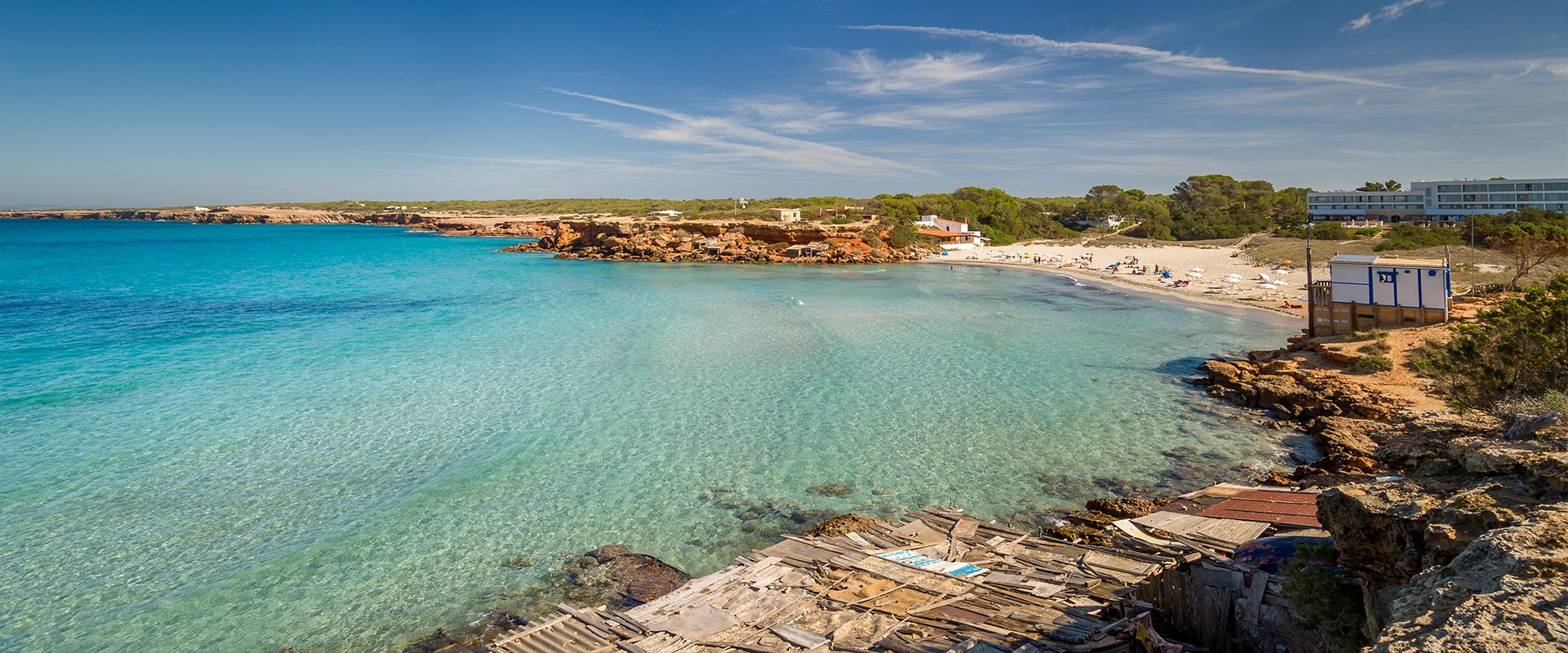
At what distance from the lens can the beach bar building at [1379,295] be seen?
20.2 metres

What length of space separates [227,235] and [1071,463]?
142 meters

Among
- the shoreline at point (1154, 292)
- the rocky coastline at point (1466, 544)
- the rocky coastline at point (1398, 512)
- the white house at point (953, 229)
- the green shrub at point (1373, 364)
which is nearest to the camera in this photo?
the rocky coastline at point (1466, 544)

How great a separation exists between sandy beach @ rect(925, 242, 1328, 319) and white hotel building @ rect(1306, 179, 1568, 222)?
93.8 feet

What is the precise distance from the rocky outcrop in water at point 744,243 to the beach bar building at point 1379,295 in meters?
42.4

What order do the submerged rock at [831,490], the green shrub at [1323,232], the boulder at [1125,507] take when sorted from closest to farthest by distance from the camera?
1. the boulder at [1125,507]
2. the submerged rock at [831,490]
3. the green shrub at [1323,232]

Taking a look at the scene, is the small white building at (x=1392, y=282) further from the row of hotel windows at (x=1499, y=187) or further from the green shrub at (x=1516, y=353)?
the row of hotel windows at (x=1499, y=187)

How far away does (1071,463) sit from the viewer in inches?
532

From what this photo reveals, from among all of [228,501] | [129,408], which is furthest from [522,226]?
[228,501]

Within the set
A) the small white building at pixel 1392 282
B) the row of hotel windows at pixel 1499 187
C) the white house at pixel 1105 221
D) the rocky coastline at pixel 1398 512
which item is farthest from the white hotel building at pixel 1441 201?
the rocky coastline at pixel 1398 512

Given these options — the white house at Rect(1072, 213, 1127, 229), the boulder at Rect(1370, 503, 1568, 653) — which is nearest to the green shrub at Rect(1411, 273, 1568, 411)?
the boulder at Rect(1370, 503, 1568, 653)

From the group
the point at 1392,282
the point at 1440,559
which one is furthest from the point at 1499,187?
the point at 1440,559

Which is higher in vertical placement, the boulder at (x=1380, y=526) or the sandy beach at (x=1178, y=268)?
the sandy beach at (x=1178, y=268)

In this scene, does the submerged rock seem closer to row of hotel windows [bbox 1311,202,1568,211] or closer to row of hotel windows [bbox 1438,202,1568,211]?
row of hotel windows [bbox 1311,202,1568,211]

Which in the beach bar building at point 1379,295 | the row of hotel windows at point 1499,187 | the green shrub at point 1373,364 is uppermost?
the row of hotel windows at point 1499,187
